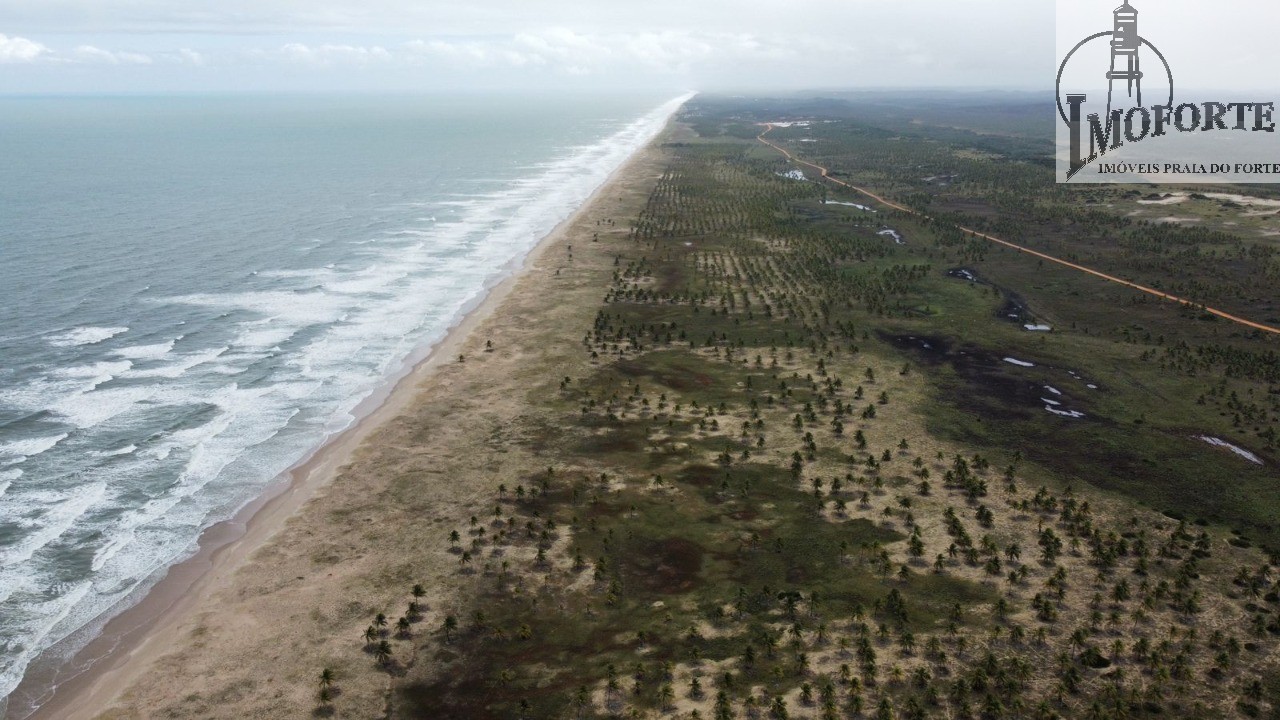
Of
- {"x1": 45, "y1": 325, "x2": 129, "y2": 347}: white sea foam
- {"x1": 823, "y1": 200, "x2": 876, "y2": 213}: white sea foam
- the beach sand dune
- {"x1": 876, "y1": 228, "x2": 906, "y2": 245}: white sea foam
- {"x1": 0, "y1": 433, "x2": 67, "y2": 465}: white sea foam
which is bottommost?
the beach sand dune

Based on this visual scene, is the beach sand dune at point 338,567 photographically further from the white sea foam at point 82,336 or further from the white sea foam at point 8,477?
the white sea foam at point 82,336

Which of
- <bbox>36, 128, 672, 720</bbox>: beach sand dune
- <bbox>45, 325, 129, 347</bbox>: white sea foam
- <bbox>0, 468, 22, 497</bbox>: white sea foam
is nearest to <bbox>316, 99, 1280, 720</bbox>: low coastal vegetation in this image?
<bbox>36, 128, 672, 720</bbox>: beach sand dune

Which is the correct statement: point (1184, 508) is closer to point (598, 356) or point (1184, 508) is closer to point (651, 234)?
point (598, 356)

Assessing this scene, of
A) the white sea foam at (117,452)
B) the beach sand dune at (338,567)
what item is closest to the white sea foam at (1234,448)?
the beach sand dune at (338,567)

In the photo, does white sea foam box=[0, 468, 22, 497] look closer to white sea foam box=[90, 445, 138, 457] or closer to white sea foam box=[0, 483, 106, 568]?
white sea foam box=[0, 483, 106, 568]

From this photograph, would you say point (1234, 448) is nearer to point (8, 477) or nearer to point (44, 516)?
point (44, 516)

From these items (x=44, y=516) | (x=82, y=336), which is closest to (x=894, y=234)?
(x=82, y=336)

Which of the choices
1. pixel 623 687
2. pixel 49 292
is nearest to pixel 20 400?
pixel 49 292
